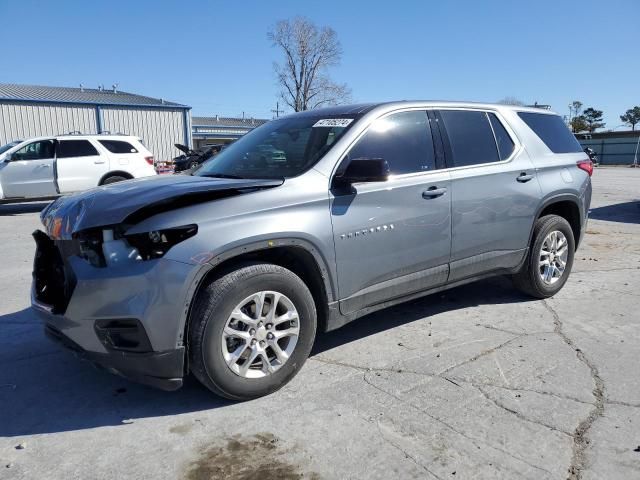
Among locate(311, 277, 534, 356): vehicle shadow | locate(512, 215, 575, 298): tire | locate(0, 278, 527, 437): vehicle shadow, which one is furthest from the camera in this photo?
locate(512, 215, 575, 298): tire

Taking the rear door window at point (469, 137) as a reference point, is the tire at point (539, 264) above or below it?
below

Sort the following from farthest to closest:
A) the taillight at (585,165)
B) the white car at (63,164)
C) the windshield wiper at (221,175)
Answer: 1. the white car at (63,164)
2. the taillight at (585,165)
3. the windshield wiper at (221,175)

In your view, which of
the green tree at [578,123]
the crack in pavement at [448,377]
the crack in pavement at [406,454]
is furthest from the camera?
the green tree at [578,123]

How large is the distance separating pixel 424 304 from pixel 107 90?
135 ft

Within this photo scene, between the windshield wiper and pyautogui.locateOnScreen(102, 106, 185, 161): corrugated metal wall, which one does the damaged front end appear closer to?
the windshield wiper

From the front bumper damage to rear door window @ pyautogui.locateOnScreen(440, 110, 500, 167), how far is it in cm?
249

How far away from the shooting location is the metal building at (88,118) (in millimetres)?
25016

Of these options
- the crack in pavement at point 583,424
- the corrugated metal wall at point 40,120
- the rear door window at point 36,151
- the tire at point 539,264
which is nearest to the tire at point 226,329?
the crack in pavement at point 583,424

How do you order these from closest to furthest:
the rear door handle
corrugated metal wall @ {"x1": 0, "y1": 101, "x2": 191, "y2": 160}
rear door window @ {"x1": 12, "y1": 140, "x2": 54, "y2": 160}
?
the rear door handle < rear door window @ {"x1": 12, "y1": 140, "x2": 54, "y2": 160} < corrugated metal wall @ {"x1": 0, "y1": 101, "x2": 191, "y2": 160}

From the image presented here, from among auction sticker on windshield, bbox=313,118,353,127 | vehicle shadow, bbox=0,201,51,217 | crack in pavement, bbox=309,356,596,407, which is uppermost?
auction sticker on windshield, bbox=313,118,353,127

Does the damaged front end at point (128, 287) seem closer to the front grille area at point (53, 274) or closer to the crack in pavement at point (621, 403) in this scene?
the front grille area at point (53, 274)

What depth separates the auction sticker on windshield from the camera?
3.88 meters

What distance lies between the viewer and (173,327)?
9.50 feet

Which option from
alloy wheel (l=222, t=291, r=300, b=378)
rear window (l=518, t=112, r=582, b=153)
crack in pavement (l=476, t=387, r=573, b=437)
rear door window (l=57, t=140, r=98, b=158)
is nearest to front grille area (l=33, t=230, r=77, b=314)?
alloy wheel (l=222, t=291, r=300, b=378)
